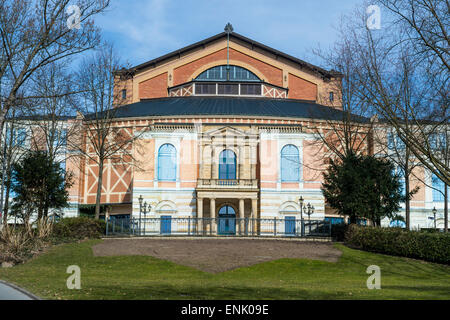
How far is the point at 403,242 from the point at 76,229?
63.3 feet

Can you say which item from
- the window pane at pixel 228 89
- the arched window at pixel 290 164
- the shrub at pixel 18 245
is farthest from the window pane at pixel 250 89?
the shrub at pixel 18 245

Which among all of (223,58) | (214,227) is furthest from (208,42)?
(214,227)

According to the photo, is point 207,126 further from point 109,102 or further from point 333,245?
point 333,245

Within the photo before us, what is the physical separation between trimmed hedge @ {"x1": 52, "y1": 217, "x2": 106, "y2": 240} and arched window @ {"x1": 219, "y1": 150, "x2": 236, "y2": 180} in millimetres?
17376

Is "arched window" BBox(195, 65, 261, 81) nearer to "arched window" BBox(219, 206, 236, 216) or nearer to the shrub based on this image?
"arched window" BBox(219, 206, 236, 216)

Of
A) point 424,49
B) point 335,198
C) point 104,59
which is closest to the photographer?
point 424,49

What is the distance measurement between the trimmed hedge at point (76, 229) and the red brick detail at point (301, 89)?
3576cm

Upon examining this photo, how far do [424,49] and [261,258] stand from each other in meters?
13.5

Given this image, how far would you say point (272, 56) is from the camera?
2557 inches

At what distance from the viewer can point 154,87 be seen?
6500cm

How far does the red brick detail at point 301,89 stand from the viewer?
63.9 meters

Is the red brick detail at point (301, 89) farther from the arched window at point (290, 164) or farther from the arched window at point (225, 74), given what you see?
the arched window at point (290, 164)
